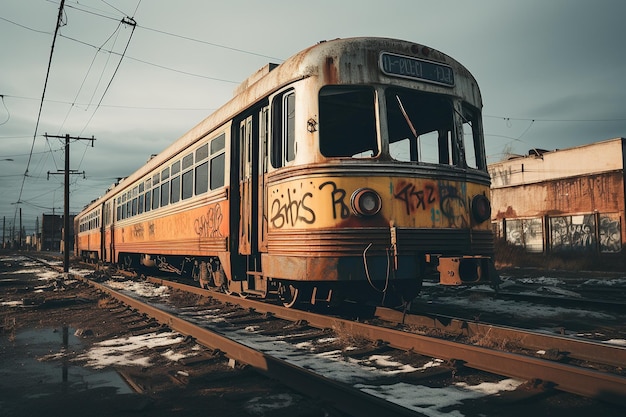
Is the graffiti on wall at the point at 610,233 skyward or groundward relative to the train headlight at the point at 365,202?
groundward

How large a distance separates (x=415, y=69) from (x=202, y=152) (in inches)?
172

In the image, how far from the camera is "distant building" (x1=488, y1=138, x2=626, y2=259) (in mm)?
20531

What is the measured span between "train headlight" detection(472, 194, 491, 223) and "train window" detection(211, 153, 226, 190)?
12.5 ft

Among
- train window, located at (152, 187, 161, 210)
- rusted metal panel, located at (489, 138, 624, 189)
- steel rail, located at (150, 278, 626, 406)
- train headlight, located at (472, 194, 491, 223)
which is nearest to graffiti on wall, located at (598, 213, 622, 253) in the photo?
rusted metal panel, located at (489, 138, 624, 189)

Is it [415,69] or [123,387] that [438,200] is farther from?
[123,387]

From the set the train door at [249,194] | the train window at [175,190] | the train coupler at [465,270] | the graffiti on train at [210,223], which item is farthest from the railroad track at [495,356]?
the train window at [175,190]

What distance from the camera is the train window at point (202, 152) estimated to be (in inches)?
351

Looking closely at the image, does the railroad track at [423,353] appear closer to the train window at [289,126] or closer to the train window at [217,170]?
the train window at [289,126]

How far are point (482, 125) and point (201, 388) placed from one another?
5159 millimetres

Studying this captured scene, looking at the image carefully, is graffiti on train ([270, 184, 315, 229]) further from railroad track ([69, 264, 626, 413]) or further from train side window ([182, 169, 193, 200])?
train side window ([182, 169, 193, 200])

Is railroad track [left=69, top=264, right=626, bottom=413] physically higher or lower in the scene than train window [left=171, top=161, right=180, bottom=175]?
lower

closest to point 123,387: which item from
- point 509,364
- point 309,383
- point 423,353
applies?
point 309,383

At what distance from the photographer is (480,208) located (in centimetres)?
656

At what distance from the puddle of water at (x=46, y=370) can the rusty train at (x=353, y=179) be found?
2313mm
